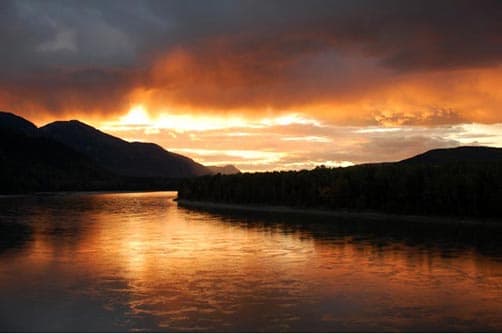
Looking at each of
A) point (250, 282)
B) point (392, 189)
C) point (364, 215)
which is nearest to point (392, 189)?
point (392, 189)

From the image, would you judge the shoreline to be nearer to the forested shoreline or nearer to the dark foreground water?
the forested shoreline

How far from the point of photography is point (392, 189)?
97500 mm

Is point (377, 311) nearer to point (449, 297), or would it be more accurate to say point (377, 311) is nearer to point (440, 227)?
point (449, 297)

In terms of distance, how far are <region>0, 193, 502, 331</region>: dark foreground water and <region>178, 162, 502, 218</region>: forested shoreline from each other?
19.6 metres

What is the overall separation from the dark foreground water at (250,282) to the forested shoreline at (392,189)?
1956 cm

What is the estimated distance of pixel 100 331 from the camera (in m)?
23.6

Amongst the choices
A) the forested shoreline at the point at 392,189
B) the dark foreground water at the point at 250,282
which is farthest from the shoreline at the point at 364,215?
the dark foreground water at the point at 250,282

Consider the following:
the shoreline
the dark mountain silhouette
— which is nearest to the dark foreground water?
the shoreline

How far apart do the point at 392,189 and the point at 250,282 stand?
2632 inches

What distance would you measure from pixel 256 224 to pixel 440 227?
24703mm

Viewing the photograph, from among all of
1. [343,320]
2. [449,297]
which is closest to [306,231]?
[449,297]

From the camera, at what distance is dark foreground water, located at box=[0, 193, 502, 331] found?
25.2 m

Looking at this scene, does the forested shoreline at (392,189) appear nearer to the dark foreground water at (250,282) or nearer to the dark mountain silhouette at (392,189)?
the dark mountain silhouette at (392,189)

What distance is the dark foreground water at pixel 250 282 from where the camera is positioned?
25203mm
